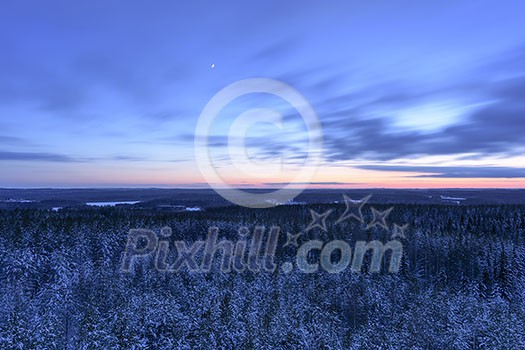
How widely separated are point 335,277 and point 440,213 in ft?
298

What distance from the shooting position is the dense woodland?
3334 centimetres

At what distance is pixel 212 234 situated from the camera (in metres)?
97.2

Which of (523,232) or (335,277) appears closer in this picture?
(335,277)

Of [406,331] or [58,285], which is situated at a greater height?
[58,285]

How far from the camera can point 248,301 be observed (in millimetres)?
46562

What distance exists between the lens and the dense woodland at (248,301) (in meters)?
33.3

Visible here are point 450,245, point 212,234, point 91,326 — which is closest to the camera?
point 91,326

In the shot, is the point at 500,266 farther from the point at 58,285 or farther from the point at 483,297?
the point at 58,285

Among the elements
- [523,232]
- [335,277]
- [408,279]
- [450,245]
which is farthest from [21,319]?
[523,232]

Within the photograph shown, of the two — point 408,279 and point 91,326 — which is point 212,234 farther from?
point 91,326

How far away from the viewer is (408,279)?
218 feet

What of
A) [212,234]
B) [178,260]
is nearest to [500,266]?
[178,260]

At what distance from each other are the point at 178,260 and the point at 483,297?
54.0 metres

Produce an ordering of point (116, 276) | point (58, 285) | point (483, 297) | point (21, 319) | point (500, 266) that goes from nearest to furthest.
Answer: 1. point (21, 319)
2. point (58, 285)
3. point (116, 276)
4. point (483, 297)
5. point (500, 266)
